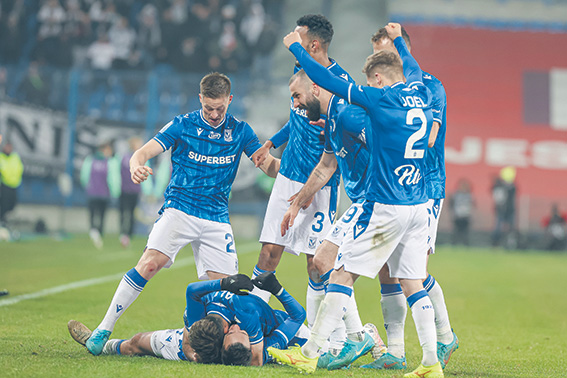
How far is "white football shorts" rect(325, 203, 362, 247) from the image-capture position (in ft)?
16.3

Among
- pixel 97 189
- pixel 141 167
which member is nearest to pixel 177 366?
pixel 141 167

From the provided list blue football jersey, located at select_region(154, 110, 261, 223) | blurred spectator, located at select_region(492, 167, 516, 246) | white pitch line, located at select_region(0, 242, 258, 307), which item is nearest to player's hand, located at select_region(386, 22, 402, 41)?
blue football jersey, located at select_region(154, 110, 261, 223)

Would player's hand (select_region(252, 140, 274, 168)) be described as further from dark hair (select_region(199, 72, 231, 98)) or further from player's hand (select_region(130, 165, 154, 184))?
player's hand (select_region(130, 165, 154, 184))

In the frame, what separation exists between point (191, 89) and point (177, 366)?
17357mm

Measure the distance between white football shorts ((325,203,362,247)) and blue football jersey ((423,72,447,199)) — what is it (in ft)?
2.79

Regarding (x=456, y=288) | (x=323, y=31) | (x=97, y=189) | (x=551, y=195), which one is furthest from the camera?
(x=551, y=195)

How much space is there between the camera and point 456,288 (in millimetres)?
11531

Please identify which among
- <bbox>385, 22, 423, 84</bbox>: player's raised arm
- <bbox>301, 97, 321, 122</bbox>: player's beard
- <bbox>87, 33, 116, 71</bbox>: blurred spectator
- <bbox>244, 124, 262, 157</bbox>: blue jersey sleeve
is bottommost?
<bbox>244, 124, 262, 157</bbox>: blue jersey sleeve

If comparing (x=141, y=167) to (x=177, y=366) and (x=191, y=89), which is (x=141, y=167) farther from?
(x=191, y=89)

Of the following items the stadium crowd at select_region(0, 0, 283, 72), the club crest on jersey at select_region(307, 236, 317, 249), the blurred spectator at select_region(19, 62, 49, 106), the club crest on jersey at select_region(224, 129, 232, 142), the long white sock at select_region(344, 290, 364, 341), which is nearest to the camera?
the long white sock at select_region(344, 290, 364, 341)

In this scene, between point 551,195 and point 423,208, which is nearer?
point 423,208

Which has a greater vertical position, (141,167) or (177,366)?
(141,167)

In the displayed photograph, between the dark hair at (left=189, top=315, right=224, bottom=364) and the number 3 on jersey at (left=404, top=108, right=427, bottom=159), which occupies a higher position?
the number 3 on jersey at (left=404, top=108, right=427, bottom=159)

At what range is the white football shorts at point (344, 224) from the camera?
4969 millimetres
